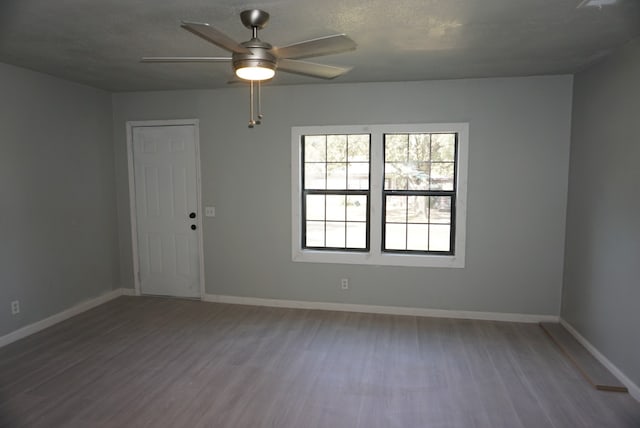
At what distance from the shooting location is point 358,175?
4.41 m

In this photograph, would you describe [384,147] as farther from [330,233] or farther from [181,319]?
[181,319]

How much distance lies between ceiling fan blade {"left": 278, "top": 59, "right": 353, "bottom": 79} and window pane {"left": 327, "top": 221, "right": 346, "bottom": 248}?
87.9 inches

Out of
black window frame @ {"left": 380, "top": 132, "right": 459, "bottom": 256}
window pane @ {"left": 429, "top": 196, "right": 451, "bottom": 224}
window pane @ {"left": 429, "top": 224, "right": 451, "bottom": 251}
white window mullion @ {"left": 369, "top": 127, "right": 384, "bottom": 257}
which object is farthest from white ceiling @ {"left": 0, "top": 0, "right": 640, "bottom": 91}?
window pane @ {"left": 429, "top": 224, "right": 451, "bottom": 251}

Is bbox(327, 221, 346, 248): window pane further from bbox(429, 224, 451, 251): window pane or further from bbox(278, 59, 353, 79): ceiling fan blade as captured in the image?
bbox(278, 59, 353, 79): ceiling fan blade

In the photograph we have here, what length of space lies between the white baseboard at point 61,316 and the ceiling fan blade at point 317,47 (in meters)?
3.57

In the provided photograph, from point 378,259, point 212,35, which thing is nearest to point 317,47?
point 212,35

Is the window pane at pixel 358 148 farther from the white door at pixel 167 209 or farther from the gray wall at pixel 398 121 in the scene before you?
the white door at pixel 167 209

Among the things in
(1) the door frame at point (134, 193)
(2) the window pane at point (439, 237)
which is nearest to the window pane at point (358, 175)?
(2) the window pane at point (439, 237)

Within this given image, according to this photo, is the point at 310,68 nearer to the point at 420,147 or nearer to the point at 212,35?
the point at 212,35

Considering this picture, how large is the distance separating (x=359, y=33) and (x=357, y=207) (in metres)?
2.08

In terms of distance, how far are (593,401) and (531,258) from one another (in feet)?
5.21

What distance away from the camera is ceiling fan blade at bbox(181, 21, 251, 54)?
1.70 metres

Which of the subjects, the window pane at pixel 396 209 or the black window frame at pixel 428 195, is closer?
the black window frame at pixel 428 195

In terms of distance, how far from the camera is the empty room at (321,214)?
2590 millimetres
